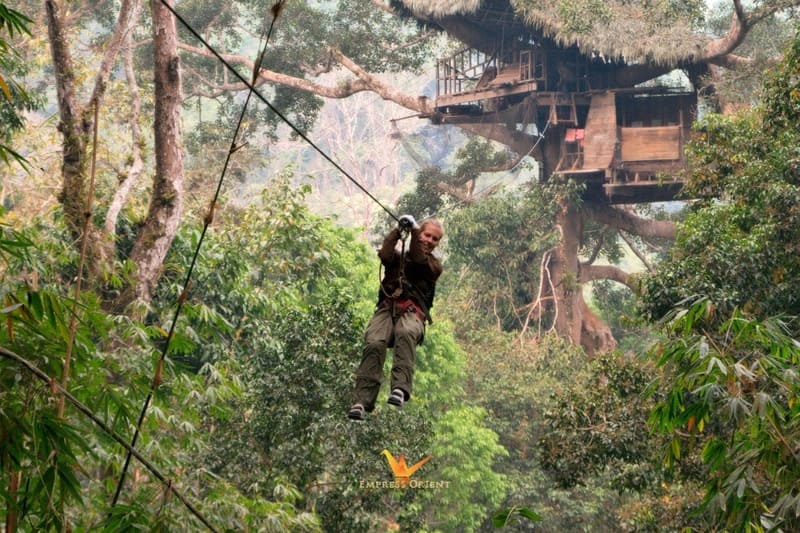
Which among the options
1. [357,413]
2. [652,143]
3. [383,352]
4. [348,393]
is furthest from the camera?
[652,143]

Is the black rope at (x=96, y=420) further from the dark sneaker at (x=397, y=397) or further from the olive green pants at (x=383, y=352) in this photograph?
the olive green pants at (x=383, y=352)

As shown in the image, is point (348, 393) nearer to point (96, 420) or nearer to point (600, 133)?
point (96, 420)

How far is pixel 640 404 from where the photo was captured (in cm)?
1232

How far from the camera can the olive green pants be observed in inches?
230

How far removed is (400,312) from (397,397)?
0.53 meters

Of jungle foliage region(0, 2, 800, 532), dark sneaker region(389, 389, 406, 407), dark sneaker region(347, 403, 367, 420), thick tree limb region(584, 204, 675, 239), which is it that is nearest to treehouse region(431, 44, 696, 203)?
thick tree limb region(584, 204, 675, 239)

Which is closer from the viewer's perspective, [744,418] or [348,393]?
[744,418]

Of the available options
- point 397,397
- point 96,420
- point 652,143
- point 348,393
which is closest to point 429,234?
point 397,397

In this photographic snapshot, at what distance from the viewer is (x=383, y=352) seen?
5.96 metres

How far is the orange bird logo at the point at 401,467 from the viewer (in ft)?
37.5

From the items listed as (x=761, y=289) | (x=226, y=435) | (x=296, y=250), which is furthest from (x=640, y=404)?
(x=296, y=250)

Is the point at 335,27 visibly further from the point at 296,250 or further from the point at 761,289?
the point at 761,289

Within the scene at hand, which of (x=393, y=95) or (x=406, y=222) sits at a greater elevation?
(x=393, y=95)

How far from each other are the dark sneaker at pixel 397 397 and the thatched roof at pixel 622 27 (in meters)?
17.9
